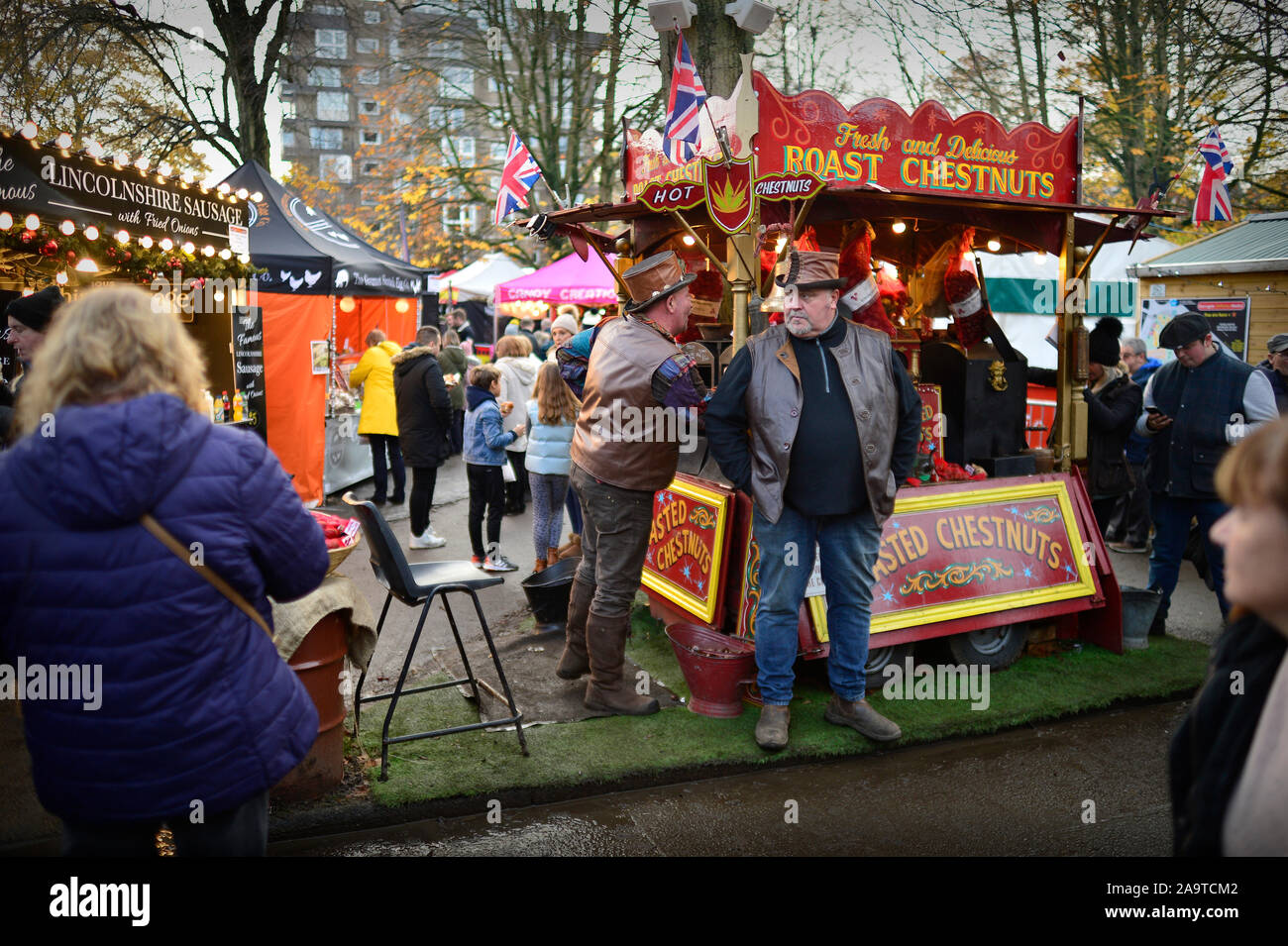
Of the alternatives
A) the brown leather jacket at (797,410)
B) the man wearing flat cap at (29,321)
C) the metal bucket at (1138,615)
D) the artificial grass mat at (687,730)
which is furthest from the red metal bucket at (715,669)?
the man wearing flat cap at (29,321)

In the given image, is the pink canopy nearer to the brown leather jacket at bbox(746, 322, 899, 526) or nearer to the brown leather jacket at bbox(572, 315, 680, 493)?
the brown leather jacket at bbox(572, 315, 680, 493)

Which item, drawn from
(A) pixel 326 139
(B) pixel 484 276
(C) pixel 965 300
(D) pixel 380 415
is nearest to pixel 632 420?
(C) pixel 965 300

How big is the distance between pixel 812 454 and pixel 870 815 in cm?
160

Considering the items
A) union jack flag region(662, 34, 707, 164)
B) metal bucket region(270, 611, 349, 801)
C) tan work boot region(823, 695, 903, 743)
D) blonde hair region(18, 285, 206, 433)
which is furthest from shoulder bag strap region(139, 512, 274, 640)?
union jack flag region(662, 34, 707, 164)

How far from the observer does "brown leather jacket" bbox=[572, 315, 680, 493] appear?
15.4ft

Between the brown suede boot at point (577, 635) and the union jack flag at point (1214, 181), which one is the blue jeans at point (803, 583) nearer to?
the brown suede boot at point (577, 635)

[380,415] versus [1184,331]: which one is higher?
[1184,331]

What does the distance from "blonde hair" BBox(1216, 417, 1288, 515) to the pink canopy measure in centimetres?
1318

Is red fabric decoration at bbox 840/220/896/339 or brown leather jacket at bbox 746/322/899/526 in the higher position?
red fabric decoration at bbox 840/220/896/339

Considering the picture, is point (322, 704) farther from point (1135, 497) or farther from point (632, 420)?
point (1135, 497)

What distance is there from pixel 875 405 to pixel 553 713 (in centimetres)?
227

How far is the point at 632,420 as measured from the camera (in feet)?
15.5
